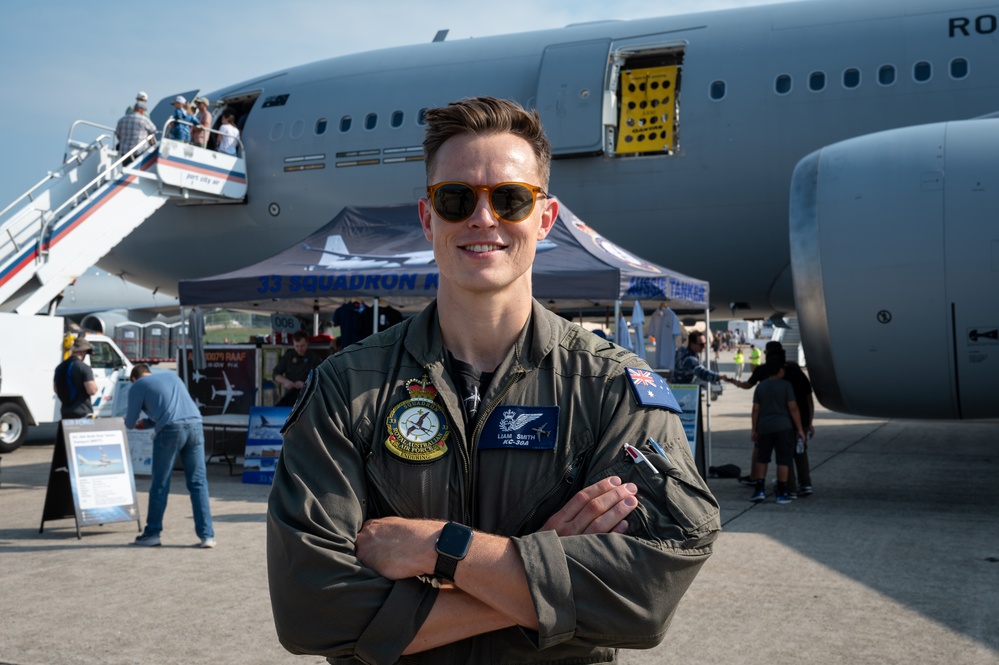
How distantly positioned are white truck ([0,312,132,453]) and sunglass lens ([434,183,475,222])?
41.2ft

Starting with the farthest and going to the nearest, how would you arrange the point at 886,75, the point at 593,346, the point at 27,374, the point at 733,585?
the point at 27,374, the point at 886,75, the point at 733,585, the point at 593,346

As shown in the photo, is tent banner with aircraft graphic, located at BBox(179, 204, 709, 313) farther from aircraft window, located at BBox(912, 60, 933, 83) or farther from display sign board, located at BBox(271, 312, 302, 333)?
aircraft window, located at BBox(912, 60, 933, 83)

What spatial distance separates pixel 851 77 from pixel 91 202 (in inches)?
438

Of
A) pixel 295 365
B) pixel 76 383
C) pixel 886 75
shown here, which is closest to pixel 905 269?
pixel 886 75

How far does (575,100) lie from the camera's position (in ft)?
42.9

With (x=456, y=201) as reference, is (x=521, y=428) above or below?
below

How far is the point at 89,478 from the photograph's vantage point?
8.02 meters

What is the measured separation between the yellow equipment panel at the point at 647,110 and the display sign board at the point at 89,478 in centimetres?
799

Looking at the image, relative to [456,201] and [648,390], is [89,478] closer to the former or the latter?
[456,201]

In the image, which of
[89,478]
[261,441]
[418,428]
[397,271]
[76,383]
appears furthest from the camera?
[261,441]

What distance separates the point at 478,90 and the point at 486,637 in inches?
501

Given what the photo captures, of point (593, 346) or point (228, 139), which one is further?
point (228, 139)

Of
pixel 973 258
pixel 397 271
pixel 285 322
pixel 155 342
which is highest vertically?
pixel 155 342

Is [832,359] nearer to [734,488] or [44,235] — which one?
[734,488]
